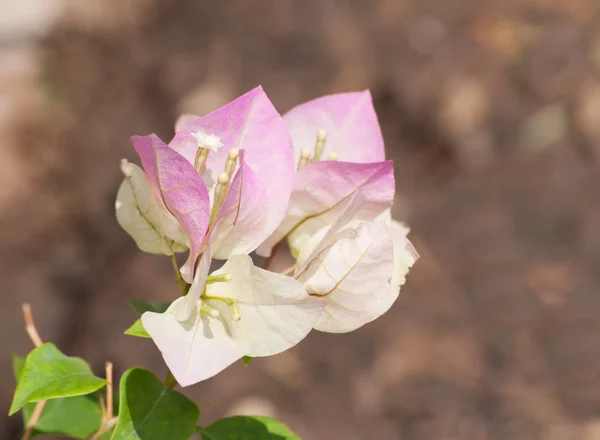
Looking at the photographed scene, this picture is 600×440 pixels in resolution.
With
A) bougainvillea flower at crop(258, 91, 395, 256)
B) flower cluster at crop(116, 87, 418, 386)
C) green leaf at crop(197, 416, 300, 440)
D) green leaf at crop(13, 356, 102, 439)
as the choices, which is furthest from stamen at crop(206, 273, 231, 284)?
green leaf at crop(13, 356, 102, 439)

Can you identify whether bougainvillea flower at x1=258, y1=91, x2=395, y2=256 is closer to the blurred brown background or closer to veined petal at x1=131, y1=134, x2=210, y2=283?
veined petal at x1=131, y1=134, x2=210, y2=283

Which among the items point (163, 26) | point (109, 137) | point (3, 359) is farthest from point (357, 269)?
point (163, 26)

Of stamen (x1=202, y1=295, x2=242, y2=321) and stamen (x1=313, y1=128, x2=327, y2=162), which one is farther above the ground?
stamen (x1=313, y1=128, x2=327, y2=162)

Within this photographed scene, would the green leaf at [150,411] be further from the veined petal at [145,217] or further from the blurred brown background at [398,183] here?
the blurred brown background at [398,183]

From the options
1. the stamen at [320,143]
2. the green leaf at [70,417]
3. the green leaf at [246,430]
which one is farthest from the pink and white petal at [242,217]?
the green leaf at [70,417]

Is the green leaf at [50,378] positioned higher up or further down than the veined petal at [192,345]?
further down

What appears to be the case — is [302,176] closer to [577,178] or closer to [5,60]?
[577,178]
